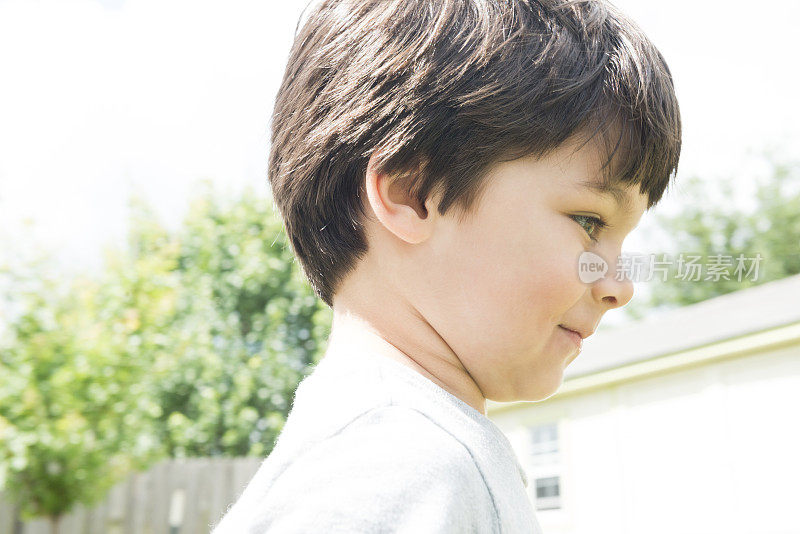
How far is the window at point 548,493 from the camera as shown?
31.0 ft

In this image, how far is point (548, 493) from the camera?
962 centimetres

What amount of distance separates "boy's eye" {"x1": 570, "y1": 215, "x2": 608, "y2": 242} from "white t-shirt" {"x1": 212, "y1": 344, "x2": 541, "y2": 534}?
0.97ft

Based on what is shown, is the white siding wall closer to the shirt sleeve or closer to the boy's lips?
the boy's lips

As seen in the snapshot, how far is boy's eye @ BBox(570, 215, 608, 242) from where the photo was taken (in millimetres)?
1041

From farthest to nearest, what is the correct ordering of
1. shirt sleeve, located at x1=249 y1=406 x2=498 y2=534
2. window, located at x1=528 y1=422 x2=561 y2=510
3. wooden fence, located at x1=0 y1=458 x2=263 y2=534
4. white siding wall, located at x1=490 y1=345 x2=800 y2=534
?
window, located at x1=528 y1=422 x2=561 y2=510, wooden fence, located at x1=0 y1=458 x2=263 y2=534, white siding wall, located at x1=490 y1=345 x2=800 y2=534, shirt sleeve, located at x1=249 y1=406 x2=498 y2=534

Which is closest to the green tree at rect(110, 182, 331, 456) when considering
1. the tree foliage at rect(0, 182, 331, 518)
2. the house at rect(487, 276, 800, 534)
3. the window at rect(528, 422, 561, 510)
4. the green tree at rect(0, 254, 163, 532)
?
the tree foliage at rect(0, 182, 331, 518)

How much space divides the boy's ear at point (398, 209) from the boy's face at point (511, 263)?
0.02 m

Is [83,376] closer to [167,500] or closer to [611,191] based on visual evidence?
[167,500]

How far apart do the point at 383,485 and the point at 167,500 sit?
31.1 ft

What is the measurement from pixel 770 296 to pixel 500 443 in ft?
24.5

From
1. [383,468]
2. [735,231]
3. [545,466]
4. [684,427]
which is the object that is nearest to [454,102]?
[383,468]

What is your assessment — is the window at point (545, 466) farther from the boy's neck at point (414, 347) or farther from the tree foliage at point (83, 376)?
the boy's neck at point (414, 347)

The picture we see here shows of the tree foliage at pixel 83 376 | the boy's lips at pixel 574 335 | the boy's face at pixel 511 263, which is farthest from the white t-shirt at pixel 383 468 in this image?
the tree foliage at pixel 83 376

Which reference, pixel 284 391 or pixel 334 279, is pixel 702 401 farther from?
pixel 284 391
